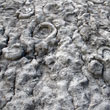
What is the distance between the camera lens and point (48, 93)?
77cm

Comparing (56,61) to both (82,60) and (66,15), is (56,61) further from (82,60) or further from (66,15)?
(66,15)

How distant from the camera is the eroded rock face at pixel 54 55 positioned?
2.48 ft

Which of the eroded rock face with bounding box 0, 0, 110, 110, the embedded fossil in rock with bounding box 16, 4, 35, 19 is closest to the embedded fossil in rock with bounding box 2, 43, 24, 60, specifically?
the eroded rock face with bounding box 0, 0, 110, 110

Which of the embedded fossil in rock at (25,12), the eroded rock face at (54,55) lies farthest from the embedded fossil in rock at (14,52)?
the embedded fossil in rock at (25,12)

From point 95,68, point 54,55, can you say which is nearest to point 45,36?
point 54,55

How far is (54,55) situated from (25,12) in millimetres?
324

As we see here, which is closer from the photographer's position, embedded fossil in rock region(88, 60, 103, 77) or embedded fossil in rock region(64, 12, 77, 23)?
embedded fossil in rock region(88, 60, 103, 77)

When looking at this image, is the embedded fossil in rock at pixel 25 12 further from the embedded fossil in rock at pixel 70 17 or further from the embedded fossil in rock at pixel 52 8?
the embedded fossil in rock at pixel 70 17

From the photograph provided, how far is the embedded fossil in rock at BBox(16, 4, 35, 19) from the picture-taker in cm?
106

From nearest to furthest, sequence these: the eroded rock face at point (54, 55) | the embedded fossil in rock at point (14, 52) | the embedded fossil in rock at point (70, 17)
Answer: the eroded rock face at point (54, 55) < the embedded fossil in rock at point (14, 52) < the embedded fossil in rock at point (70, 17)

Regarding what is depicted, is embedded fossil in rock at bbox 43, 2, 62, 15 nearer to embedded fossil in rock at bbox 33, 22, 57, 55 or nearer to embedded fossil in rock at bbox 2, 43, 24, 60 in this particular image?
embedded fossil in rock at bbox 33, 22, 57, 55

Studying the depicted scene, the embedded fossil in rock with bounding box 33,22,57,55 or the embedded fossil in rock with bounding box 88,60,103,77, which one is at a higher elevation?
the embedded fossil in rock with bounding box 33,22,57,55

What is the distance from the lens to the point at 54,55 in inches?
35.2

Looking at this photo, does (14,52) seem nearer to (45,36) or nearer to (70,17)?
(45,36)
